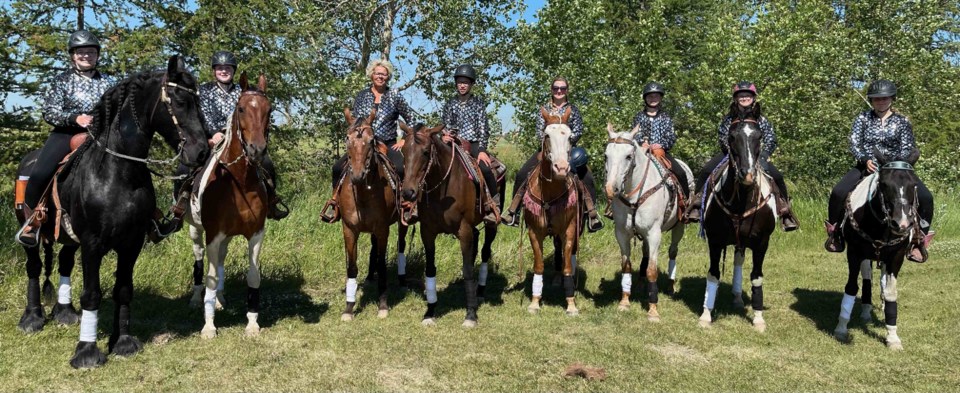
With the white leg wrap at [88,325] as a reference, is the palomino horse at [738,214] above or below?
above

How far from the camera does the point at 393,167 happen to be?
729 cm

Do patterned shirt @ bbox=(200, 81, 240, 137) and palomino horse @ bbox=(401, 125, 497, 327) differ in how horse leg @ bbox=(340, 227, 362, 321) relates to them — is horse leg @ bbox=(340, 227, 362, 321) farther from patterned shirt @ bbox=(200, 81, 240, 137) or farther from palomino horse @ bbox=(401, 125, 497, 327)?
patterned shirt @ bbox=(200, 81, 240, 137)

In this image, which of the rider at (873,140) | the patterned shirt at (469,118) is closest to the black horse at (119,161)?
the patterned shirt at (469,118)

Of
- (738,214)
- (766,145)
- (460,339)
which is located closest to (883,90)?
(766,145)

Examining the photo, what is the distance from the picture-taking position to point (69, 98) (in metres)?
5.69

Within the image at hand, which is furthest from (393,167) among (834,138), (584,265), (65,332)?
(834,138)

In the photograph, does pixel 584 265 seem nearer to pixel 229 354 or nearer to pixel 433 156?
pixel 433 156

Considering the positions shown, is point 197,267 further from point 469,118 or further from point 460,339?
point 469,118

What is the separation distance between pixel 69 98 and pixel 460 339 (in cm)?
462

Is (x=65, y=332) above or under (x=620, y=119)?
under

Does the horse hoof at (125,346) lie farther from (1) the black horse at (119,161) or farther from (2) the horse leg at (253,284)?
(2) the horse leg at (253,284)

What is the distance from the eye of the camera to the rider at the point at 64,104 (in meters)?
5.60

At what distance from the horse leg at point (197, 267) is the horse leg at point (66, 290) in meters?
1.30

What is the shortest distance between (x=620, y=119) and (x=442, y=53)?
6.43 metres
